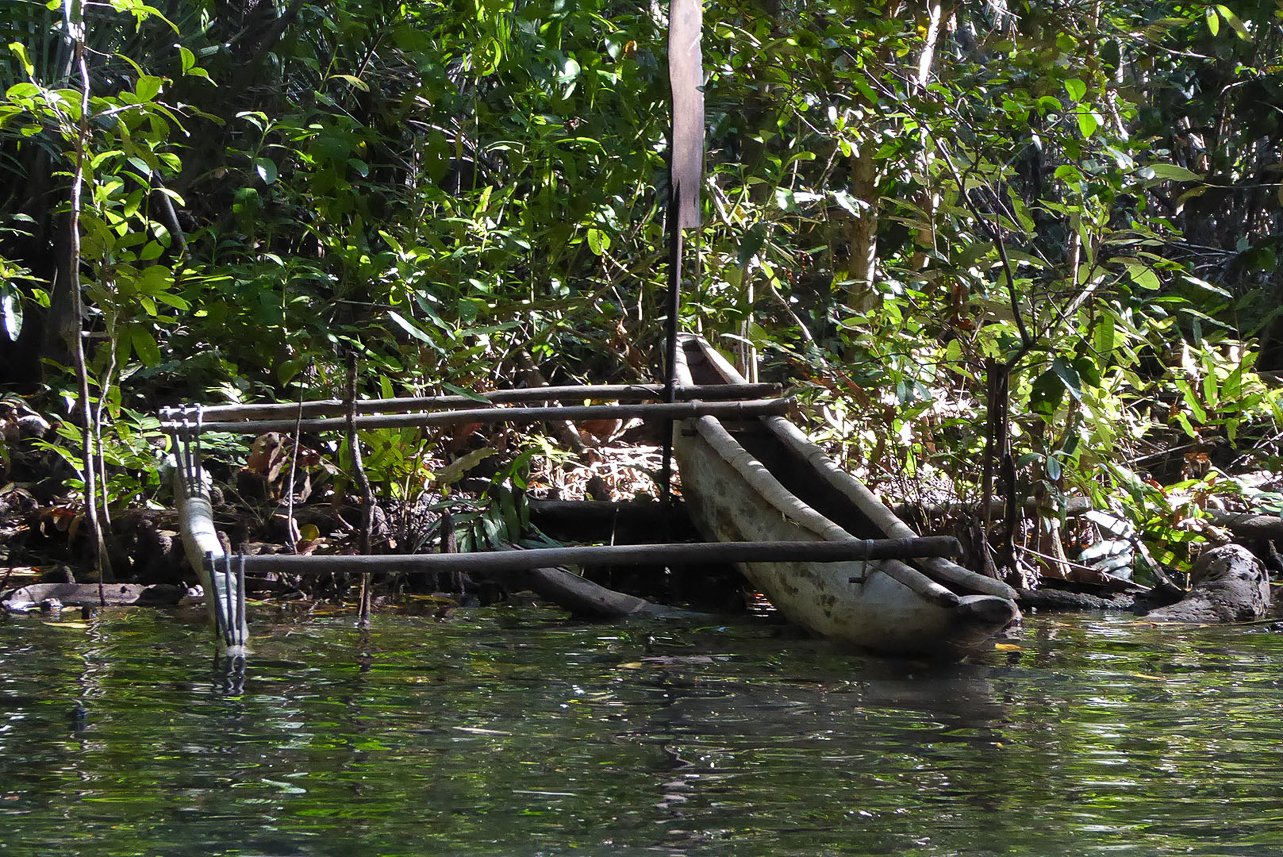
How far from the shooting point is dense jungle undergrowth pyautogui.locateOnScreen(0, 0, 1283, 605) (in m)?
4.69

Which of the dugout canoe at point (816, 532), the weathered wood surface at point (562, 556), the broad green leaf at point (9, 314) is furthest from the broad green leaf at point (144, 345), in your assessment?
the dugout canoe at point (816, 532)

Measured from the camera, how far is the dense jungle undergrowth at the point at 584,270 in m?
4.69

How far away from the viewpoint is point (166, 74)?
644cm

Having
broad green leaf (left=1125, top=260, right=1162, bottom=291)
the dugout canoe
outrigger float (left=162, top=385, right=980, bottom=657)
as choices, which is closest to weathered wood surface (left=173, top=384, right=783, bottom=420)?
outrigger float (left=162, top=385, right=980, bottom=657)

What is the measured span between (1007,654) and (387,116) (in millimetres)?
3910

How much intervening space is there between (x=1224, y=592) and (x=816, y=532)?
1696 millimetres

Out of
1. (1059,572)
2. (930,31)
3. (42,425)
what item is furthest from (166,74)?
(1059,572)

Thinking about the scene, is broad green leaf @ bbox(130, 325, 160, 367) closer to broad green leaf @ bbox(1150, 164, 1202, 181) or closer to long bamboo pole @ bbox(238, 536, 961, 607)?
long bamboo pole @ bbox(238, 536, 961, 607)

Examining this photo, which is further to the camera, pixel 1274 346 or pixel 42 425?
pixel 1274 346

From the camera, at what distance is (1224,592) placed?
4.57 metres

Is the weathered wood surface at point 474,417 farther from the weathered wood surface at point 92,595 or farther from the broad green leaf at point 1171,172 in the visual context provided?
the broad green leaf at point 1171,172

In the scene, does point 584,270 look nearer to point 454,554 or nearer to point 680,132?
point 680,132

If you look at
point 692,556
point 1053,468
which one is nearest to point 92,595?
point 692,556

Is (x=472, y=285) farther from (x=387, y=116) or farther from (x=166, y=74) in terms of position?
(x=166, y=74)
